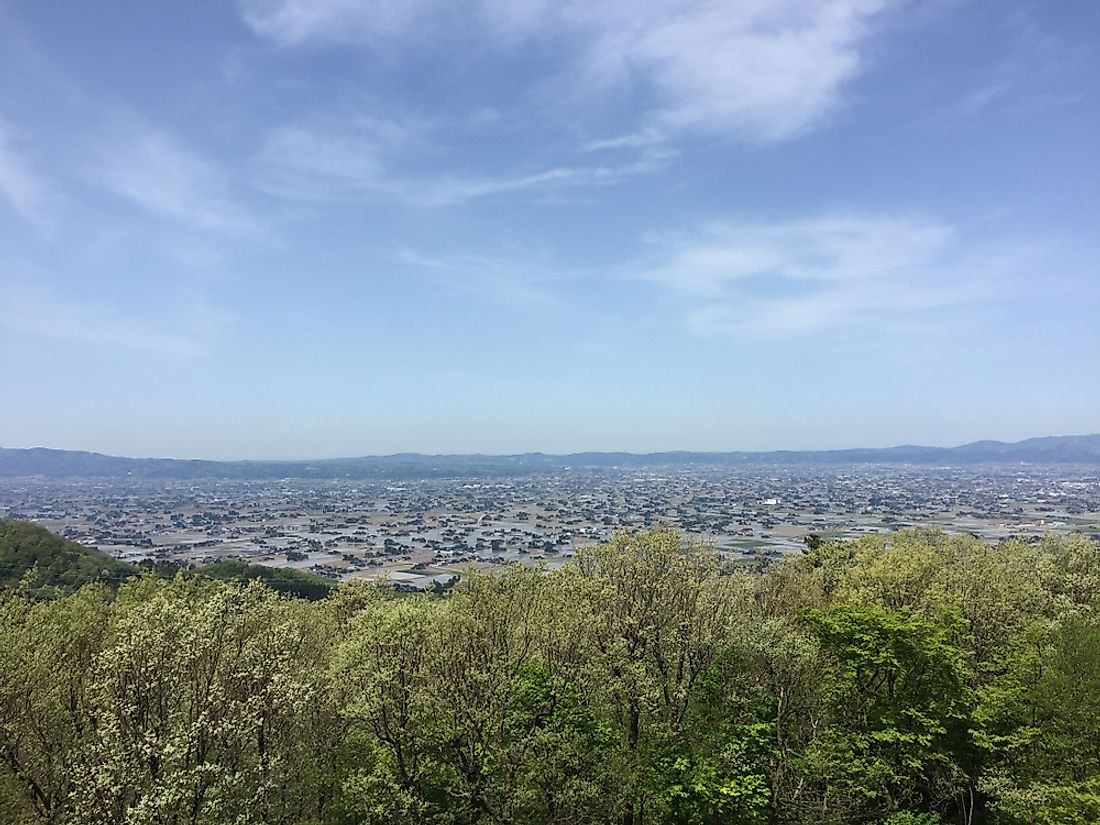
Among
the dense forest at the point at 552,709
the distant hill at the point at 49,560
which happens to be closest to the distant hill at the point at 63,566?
the distant hill at the point at 49,560

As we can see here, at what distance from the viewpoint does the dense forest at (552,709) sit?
771 inches

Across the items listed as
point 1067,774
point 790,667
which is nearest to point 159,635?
point 790,667

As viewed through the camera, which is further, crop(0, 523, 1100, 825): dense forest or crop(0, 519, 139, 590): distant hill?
crop(0, 519, 139, 590): distant hill

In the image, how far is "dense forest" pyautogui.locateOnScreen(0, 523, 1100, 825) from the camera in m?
19.6

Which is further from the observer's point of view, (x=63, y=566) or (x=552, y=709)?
(x=63, y=566)

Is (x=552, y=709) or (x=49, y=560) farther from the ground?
(x=552, y=709)

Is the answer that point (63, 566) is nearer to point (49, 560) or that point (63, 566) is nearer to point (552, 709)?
point (49, 560)

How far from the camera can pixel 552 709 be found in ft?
82.6

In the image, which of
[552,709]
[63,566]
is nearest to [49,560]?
[63,566]

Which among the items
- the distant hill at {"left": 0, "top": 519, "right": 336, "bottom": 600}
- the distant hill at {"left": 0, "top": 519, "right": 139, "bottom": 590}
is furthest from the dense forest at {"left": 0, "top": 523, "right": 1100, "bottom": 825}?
the distant hill at {"left": 0, "top": 519, "right": 139, "bottom": 590}

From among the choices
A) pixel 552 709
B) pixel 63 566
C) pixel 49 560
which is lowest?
pixel 63 566

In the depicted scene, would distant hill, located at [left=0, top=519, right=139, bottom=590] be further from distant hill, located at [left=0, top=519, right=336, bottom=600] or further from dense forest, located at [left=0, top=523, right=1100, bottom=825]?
dense forest, located at [left=0, top=523, right=1100, bottom=825]

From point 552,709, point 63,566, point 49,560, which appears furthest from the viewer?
point 63,566

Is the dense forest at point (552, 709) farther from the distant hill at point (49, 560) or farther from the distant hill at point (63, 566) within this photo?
the distant hill at point (49, 560)
